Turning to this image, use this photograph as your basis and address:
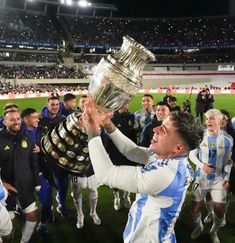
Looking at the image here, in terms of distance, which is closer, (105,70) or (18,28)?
(105,70)

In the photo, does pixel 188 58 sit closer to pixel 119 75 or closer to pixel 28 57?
pixel 28 57

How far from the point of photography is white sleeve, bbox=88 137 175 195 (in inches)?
80.4

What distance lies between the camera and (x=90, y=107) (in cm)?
200

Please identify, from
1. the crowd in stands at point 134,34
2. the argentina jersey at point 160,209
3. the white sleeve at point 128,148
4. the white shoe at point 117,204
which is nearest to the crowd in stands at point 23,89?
the crowd in stands at point 134,34

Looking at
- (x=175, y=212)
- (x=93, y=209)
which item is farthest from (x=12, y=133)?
(x=175, y=212)

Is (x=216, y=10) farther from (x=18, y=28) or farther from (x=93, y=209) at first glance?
(x=93, y=209)

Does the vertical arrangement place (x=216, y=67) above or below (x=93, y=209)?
above

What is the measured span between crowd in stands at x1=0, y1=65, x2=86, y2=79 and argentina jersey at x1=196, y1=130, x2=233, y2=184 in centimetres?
4418

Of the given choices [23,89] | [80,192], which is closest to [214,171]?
[80,192]

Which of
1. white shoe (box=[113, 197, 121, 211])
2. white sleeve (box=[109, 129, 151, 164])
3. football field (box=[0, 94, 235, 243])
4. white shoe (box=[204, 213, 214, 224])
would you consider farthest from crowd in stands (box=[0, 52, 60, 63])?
white sleeve (box=[109, 129, 151, 164])

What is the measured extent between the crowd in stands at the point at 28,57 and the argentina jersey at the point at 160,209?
56.2 meters

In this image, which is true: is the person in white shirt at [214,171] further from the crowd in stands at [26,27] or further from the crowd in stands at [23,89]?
the crowd in stands at [26,27]

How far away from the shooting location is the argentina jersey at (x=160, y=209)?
2293 millimetres

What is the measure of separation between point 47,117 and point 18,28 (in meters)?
59.5
